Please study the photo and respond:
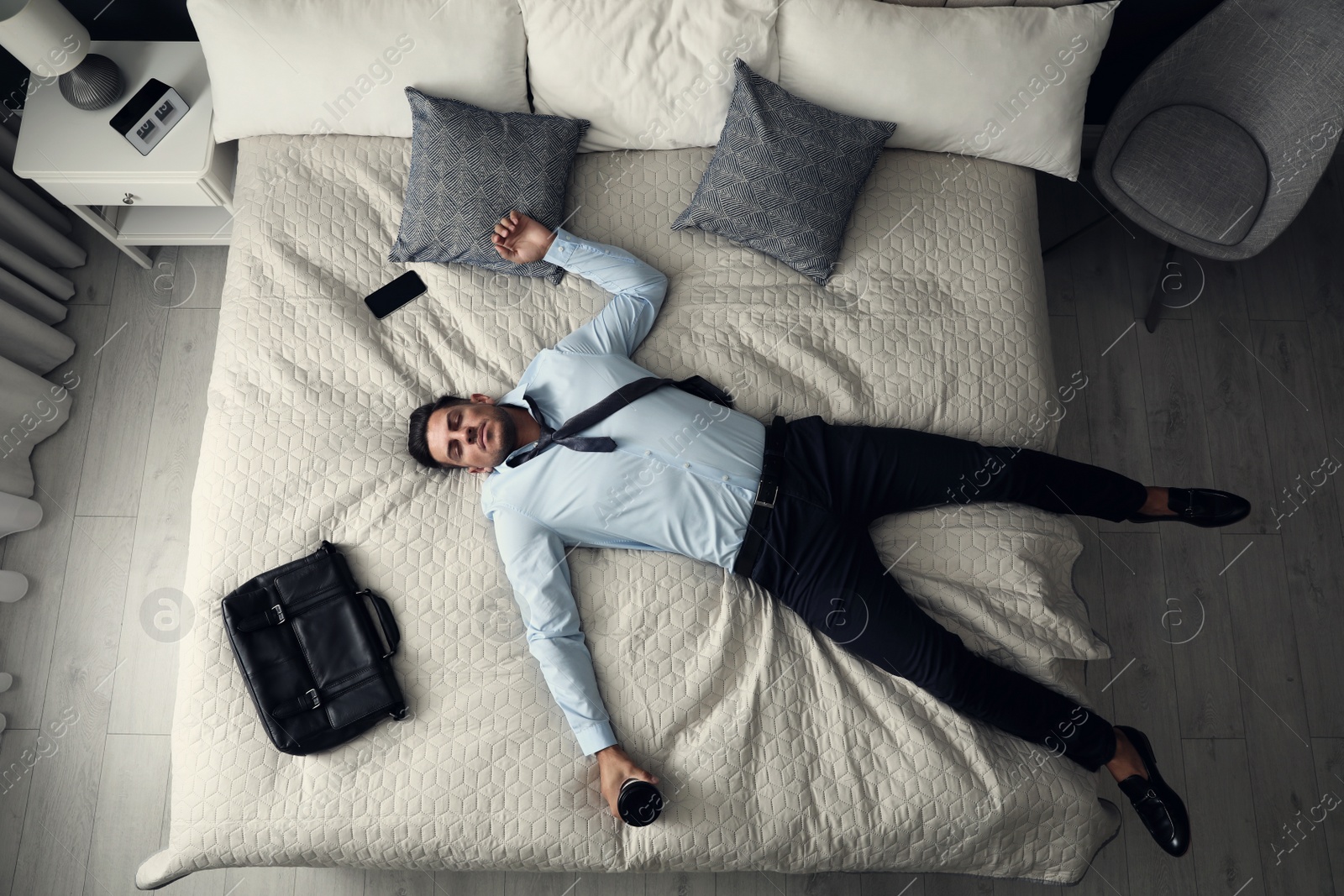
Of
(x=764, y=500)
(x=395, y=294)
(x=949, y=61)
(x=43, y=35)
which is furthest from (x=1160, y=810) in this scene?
(x=43, y=35)

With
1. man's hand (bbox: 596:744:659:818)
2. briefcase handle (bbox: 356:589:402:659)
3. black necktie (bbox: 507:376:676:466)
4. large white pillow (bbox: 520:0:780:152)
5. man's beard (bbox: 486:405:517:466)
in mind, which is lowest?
briefcase handle (bbox: 356:589:402:659)

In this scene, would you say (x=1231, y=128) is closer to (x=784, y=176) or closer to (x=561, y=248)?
(x=784, y=176)

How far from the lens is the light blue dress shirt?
1.71 m

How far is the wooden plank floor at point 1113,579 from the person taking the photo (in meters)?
2.01

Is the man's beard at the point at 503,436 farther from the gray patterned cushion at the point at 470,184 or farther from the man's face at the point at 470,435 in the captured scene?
the gray patterned cushion at the point at 470,184

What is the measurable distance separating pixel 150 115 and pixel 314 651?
1.49 m

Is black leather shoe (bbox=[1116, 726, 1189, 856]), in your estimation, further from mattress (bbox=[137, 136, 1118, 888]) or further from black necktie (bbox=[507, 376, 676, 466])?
black necktie (bbox=[507, 376, 676, 466])

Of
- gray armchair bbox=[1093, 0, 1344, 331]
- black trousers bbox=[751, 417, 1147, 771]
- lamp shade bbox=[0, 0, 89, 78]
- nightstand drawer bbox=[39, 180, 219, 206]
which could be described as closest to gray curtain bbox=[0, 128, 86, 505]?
nightstand drawer bbox=[39, 180, 219, 206]

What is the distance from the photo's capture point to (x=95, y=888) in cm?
200

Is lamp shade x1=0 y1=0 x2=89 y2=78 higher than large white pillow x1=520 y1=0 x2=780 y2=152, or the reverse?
large white pillow x1=520 y1=0 x2=780 y2=152

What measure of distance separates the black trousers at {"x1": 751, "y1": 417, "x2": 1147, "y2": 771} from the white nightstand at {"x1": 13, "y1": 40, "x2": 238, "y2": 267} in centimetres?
170

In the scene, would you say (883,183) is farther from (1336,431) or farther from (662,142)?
(1336,431)

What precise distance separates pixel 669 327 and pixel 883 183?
674mm

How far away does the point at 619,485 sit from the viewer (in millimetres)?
1735
